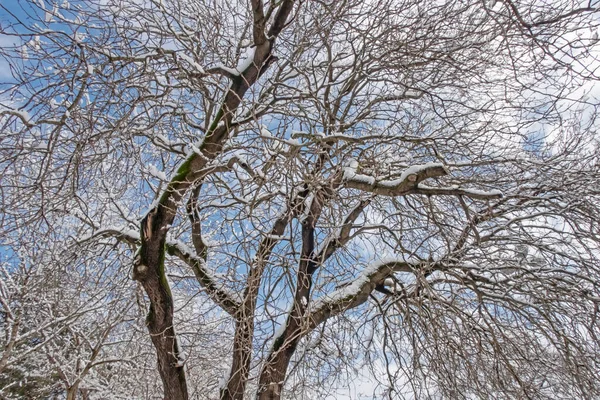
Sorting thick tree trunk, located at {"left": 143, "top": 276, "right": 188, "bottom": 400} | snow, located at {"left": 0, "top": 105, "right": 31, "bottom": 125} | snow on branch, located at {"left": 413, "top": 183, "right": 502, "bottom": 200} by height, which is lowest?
thick tree trunk, located at {"left": 143, "top": 276, "right": 188, "bottom": 400}

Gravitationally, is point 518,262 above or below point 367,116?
below

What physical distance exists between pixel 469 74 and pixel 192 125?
11.3 ft

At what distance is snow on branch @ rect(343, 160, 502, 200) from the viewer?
3074 millimetres

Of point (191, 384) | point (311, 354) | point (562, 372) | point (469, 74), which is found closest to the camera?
point (562, 372)

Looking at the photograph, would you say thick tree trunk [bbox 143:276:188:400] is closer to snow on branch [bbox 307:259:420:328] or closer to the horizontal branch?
snow on branch [bbox 307:259:420:328]

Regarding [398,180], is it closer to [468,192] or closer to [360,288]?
[468,192]

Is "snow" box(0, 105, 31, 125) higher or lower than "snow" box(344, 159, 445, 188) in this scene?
higher

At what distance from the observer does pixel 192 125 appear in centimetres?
548

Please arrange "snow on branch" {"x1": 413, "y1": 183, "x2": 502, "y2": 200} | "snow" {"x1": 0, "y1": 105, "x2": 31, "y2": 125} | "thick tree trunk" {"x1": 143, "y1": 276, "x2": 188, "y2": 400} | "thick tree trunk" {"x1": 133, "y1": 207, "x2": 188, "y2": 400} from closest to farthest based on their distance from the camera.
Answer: "snow" {"x1": 0, "y1": 105, "x2": 31, "y2": 125} < "snow on branch" {"x1": 413, "y1": 183, "x2": 502, "y2": 200} < "thick tree trunk" {"x1": 133, "y1": 207, "x2": 188, "y2": 400} < "thick tree trunk" {"x1": 143, "y1": 276, "x2": 188, "y2": 400}

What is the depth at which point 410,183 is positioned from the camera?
322cm

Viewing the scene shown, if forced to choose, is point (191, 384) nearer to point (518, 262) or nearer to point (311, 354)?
point (311, 354)

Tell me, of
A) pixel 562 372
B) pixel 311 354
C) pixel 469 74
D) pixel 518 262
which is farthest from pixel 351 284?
pixel 469 74

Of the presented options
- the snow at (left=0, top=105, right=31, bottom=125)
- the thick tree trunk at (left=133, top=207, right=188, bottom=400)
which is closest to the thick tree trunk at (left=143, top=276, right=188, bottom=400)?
the thick tree trunk at (left=133, top=207, right=188, bottom=400)

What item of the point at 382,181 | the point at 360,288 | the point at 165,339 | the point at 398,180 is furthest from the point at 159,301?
the point at 398,180
